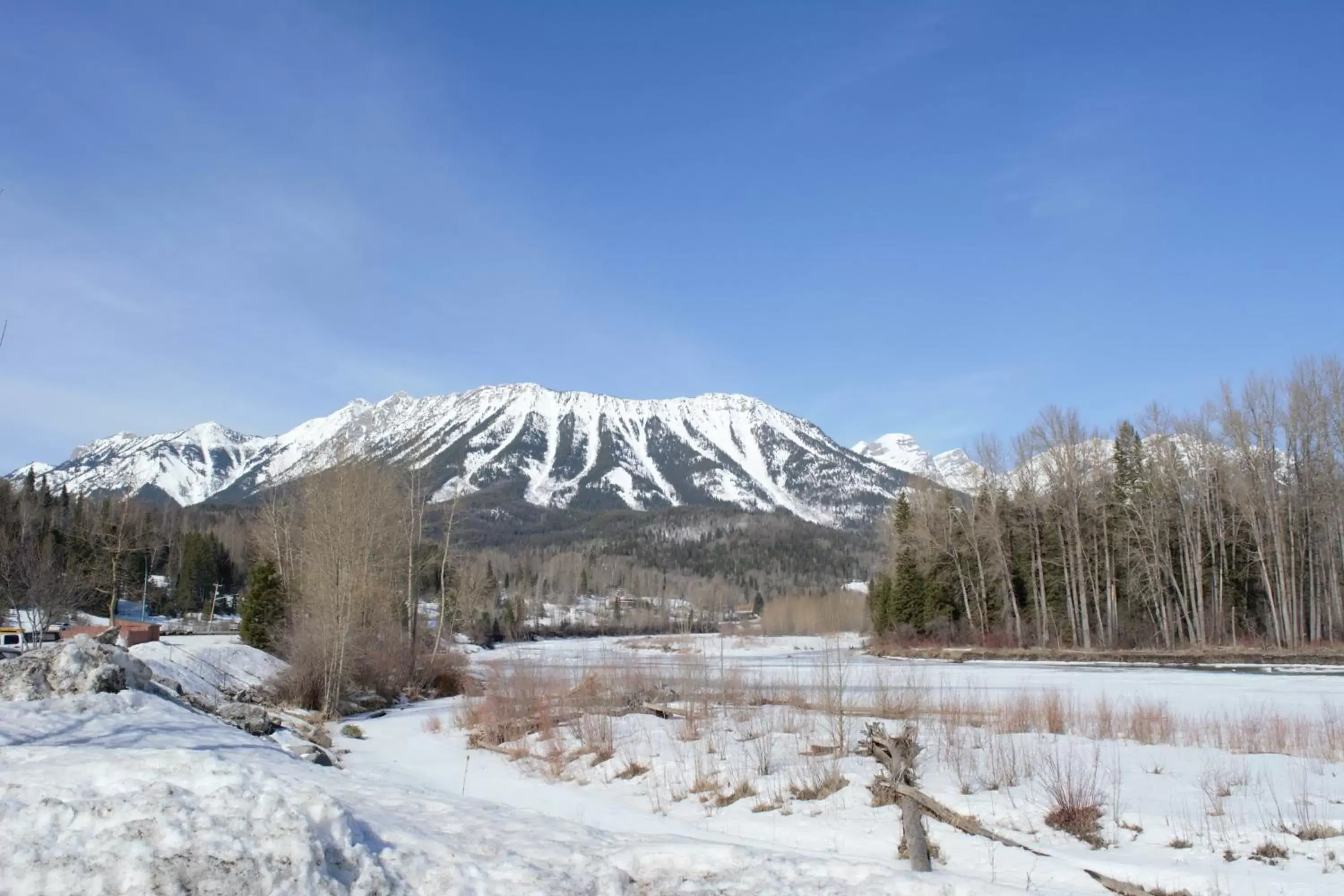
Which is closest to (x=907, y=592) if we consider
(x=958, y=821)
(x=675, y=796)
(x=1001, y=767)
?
(x=1001, y=767)

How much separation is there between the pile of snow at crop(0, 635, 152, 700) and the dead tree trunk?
11.4m

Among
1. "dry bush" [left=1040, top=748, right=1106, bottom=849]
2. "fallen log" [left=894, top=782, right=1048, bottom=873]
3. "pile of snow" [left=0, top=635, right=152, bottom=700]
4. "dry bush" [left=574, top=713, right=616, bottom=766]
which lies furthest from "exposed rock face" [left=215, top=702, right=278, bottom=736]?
"dry bush" [left=1040, top=748, right=1106, bottom=849]

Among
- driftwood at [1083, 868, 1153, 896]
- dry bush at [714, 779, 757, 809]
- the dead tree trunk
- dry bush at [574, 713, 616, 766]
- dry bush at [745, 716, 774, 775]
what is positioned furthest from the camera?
dry bush at [574, 713, 616, 766]

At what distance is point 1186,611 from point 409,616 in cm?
4096

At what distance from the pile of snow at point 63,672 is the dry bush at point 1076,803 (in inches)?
528

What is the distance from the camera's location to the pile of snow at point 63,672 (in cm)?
1250

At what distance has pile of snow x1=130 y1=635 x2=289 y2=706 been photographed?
22.9m

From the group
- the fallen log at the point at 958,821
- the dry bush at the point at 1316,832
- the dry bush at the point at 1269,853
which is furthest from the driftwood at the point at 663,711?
the dry bush at the point at 1316,832

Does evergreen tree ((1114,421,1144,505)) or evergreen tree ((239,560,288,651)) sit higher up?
evergreen tree ((1114,421,1144,505))

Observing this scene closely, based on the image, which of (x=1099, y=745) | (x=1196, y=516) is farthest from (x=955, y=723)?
(x=1196, y=516)

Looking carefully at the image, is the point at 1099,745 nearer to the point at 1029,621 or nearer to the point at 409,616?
the point at 409,616

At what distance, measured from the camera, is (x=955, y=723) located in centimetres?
1497

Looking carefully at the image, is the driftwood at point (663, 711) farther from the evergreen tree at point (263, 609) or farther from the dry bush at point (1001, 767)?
the evergreen tree at point (263, 609)

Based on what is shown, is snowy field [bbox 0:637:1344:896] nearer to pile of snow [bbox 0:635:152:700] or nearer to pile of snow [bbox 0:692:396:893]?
pile of snow [bbox 0:692:396:893]
